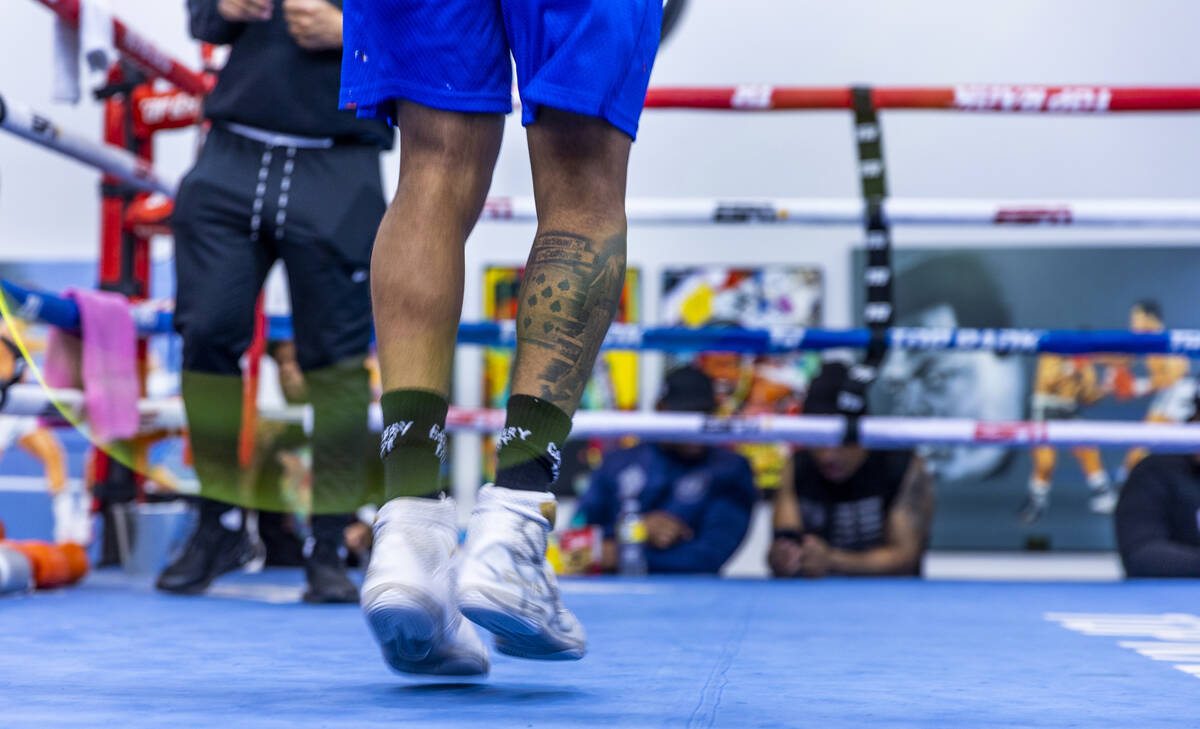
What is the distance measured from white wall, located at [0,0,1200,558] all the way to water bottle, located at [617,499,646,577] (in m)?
1.52

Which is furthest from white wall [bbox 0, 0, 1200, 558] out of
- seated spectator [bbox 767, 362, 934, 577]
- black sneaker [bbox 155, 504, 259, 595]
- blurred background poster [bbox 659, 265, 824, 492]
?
black sneaker [bbox 155, 504, 259, 595]

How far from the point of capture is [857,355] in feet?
12.0

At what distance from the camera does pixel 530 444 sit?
2.39ft

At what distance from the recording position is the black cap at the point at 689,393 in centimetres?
254

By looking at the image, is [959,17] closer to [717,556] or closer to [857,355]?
[857,355]

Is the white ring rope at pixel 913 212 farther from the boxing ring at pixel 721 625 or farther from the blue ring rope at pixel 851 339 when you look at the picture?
the blue ring rope at pixel 851 339

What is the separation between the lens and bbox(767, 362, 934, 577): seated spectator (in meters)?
2.19

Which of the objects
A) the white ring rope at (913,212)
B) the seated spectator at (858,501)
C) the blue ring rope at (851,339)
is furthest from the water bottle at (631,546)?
the white ring rope at (913,212)

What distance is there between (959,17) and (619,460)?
2147 millimetres

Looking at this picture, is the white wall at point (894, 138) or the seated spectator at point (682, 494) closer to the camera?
the seated spectator at point (682, 494)

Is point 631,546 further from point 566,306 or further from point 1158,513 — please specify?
point 566,306

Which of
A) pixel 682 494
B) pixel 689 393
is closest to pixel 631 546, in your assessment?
pixel 682 494

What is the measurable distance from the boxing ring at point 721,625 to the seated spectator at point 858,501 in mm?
455

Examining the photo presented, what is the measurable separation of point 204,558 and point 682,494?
1217 millimetres
